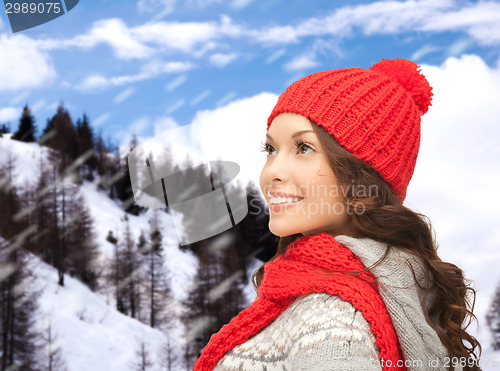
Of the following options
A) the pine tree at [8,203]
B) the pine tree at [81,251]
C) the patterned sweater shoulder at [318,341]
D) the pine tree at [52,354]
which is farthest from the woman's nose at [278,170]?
the pine tree at [81,251]

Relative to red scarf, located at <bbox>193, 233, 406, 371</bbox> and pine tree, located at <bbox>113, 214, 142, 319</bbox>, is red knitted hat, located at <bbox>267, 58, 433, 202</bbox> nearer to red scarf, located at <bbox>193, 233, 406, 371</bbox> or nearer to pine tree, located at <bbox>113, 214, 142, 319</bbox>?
red scarf, located at <bbox>193, 233, 406, 371</bbox>

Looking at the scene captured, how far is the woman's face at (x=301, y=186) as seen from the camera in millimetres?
2090

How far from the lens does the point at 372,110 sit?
2.17 metres

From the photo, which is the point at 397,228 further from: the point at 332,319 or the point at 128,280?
the point at 128,280

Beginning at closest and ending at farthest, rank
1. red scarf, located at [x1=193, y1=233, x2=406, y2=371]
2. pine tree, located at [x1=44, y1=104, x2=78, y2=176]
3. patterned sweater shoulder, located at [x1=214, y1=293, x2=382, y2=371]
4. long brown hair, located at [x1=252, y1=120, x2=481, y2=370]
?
patterned sweater shoulder, located at [x1=214, y1=293, x2=382, y2=371] → red scarf, located at [x1=193, y1=233, x2=406, y2=371] → long brown hair, located at [x1=252, y1=120, x2=481, y2=370] → pine tree, located at [x1=44, y1=104, x2=78, y2=176]

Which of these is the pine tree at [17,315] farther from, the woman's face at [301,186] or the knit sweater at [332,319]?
the woman's face at [301,186]

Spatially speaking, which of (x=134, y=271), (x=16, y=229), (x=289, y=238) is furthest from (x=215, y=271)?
(x=289, y=238)

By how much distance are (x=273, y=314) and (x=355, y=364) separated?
54 cm

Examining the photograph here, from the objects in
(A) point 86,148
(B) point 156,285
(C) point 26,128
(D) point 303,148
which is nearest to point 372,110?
(D) point 303,148

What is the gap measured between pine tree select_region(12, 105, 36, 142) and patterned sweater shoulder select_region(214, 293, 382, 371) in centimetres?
4130

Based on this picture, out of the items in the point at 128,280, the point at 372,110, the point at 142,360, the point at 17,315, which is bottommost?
the point at 142,360

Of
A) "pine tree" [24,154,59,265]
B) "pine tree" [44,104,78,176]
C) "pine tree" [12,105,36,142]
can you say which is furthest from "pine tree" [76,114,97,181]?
"pine tree" [24,154,59,265]

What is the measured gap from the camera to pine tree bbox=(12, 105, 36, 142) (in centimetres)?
3959

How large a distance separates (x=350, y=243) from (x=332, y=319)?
14.4 inches
